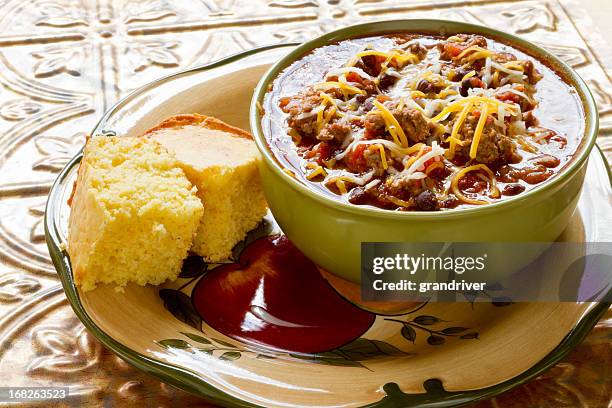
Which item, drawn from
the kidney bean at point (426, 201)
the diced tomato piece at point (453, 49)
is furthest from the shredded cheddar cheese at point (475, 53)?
the kidney bean at point (426, 201)

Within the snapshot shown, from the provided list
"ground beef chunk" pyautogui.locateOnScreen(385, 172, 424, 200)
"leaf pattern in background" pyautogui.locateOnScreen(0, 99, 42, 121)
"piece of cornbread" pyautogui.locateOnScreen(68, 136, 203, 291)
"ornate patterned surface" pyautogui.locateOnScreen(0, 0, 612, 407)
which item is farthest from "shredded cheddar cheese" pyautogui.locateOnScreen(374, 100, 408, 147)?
"leaf pattern in background" pyautogui.locateOnScreen(0, 99, 42, 121)

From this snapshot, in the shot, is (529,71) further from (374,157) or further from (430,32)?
(374,157)

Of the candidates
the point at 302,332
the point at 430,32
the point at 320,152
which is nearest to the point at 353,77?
the point at 320,152

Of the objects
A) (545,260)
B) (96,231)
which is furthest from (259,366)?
(545,260)

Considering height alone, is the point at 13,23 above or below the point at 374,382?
above

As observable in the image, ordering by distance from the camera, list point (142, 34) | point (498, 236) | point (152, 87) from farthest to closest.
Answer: point (142, 34) < point (152, 87) < point (498, 236)

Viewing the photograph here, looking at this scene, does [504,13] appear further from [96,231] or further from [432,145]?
[96,231]
